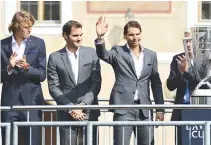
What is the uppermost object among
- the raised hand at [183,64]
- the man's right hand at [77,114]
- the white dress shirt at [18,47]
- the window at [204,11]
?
the window at [204,11]

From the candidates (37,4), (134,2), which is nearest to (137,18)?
(134,2)

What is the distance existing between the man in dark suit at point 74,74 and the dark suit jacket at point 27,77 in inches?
6.9

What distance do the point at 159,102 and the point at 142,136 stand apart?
838 mm

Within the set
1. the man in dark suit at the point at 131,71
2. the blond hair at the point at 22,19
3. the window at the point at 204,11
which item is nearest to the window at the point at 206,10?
the window at the point at 204,11

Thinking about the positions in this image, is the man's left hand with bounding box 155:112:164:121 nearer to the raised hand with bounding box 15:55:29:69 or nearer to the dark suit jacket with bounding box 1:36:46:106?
the dark suit jacket with bounding box 1:36:46:106

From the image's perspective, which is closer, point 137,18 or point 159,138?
point 159,138

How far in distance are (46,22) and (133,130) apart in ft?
22.7

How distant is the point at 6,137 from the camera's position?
14.6 metres

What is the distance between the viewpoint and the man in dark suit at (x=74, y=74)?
51.1 feet

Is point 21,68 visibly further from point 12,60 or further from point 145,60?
point 145,60

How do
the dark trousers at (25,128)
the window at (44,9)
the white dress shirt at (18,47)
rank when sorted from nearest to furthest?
the dark trousers at (25,128)
the white dress shirt at (18,47)
the window at (44,9)

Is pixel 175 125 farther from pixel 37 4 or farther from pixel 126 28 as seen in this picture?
pixel 37 4

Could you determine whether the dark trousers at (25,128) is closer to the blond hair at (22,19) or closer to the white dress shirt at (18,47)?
the white dress shirt at (18,47)

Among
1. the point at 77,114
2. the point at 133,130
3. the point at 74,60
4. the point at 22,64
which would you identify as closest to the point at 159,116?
the point at 133,130
